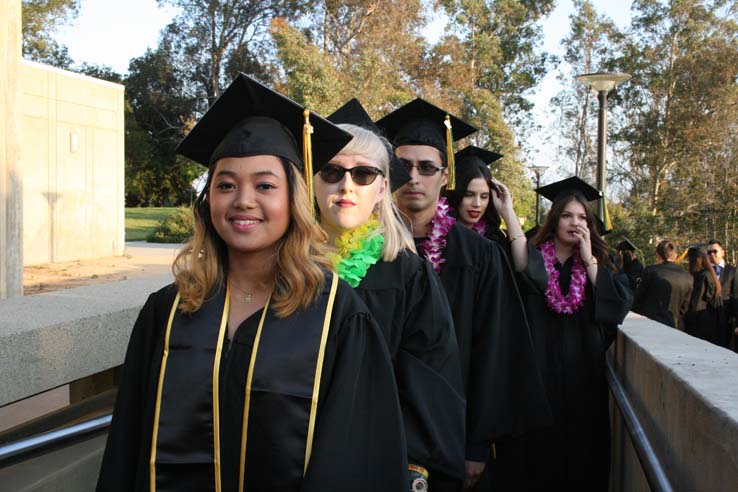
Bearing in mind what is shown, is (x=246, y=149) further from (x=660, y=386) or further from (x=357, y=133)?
(x=660, y=386)

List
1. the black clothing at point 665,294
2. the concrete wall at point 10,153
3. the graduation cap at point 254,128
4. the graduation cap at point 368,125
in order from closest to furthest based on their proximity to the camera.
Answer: the graduation cap at point 254,128
the graduation cap at point 368,125
the concrete wall at point 10,153
the black clothing at point 665,294

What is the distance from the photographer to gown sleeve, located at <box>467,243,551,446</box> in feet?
11.7

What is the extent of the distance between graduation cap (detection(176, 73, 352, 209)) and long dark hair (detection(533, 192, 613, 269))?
290 centimetres

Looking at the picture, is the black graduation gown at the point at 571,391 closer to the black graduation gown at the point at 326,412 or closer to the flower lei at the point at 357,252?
the flower lei at the point at 357,252

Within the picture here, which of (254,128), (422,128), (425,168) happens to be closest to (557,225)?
(422,128)

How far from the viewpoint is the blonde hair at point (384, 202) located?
9.87 feet

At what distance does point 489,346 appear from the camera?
364cm

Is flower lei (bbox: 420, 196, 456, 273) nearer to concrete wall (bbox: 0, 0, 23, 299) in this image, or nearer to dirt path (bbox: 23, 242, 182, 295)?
concrete wall (bbox: 0, 0, 23, 299)

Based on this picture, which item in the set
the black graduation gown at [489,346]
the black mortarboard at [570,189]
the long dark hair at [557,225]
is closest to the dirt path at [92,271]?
the black mortarboard at [570,189]

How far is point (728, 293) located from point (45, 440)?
9.54m

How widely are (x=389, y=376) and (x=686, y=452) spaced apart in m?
1.02

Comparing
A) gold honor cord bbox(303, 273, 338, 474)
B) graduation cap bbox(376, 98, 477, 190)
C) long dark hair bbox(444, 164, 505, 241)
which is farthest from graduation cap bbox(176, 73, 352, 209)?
long dark hair bbox(444, 164, 505, 241)

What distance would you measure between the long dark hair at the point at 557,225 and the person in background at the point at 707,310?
4.69 m

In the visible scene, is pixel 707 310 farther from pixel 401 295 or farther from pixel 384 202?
pixel 401 295
